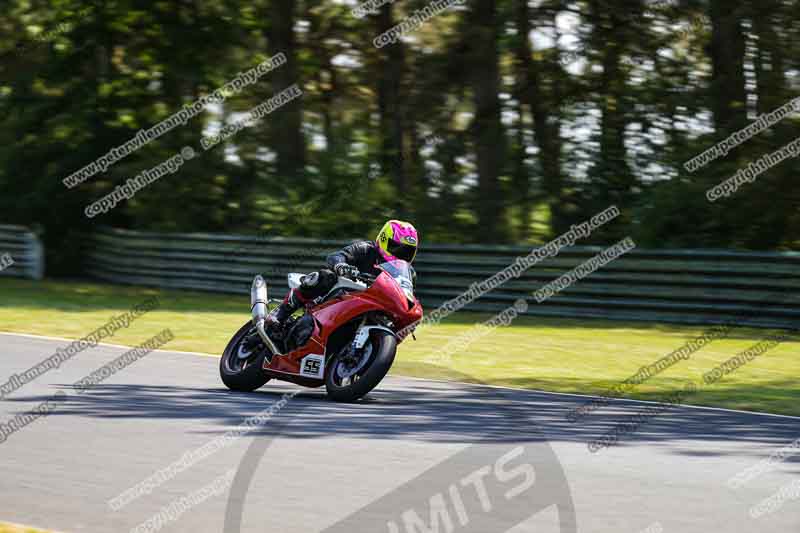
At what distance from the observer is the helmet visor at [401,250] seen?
411 inches

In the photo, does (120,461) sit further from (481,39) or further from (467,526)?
(481,39)

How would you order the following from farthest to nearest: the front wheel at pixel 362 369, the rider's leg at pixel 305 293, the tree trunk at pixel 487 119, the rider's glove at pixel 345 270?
the tree trunk at pixel 487 119 < the rider's leg at pixel 305 293 < the rider's glove at pixel 345 270 < the front wheel at pixel 362 369

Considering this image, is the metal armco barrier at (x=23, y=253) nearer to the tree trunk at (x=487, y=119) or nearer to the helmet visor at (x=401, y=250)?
the tree trunk at (x=487, y=119)

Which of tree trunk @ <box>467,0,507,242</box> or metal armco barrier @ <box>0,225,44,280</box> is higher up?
tree trunk @ <box>467,0,507,242</box>

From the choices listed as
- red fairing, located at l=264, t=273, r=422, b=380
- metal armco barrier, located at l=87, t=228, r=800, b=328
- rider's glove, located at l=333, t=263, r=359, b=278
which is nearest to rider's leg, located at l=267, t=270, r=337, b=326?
red fairing, located at l=264, t=273, r=422, b=380

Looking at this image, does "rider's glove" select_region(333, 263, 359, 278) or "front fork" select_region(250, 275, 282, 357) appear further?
"front fork" select_region(250, 275, 282, 357)

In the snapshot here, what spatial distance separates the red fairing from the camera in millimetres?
10242

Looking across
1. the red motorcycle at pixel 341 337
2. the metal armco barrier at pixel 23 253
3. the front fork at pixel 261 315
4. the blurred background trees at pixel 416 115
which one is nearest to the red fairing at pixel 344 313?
the red motorcycle at pixel 341 337

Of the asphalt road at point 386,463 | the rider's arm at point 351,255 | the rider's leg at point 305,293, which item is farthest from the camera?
the rider's leg at point 305,293

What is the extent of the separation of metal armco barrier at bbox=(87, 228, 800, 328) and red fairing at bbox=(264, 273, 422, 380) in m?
9.42

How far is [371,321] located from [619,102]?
15.4 m

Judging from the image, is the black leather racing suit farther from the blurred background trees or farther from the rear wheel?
the blurred background trees

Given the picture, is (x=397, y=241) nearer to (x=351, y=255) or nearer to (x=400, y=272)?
(x=400, y=272)

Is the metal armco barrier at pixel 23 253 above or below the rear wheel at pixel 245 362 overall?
below
